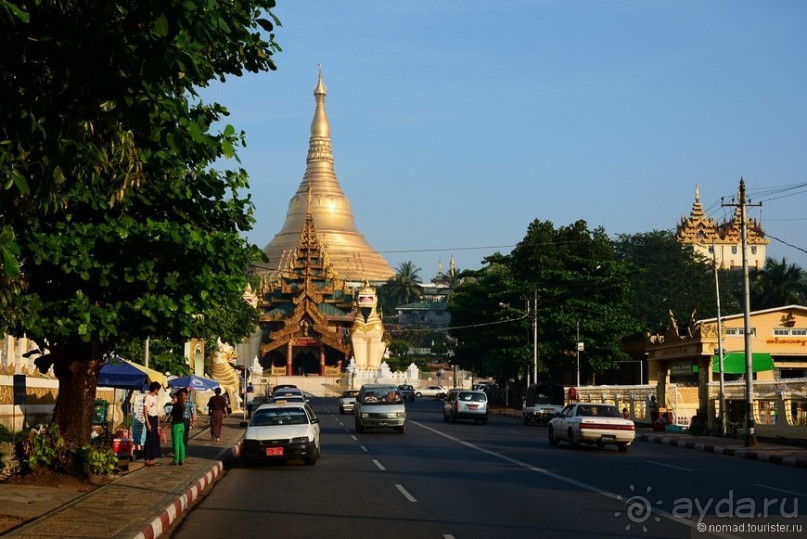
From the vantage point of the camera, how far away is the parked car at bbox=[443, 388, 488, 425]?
4781cm

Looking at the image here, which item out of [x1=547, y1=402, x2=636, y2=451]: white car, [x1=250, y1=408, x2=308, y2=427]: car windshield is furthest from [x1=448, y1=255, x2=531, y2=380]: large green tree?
[x1=250, y1=408, x2=308, y2=427]: car windshield

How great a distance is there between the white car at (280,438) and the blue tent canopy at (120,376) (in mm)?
3747

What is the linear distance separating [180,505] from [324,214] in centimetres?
12526

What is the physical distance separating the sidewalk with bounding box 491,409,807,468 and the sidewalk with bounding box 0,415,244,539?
43.5ft

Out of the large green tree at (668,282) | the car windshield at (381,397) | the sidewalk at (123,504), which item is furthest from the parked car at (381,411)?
the large green tree at (668,282)

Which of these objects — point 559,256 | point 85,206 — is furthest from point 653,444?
point 559,256

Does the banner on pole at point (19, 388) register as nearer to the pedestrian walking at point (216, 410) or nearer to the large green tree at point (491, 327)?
the pedestrian walking at point (216, 410)

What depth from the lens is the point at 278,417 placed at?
24359 mm

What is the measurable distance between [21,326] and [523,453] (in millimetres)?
14084

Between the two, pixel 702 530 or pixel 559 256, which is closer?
pixel 702 530

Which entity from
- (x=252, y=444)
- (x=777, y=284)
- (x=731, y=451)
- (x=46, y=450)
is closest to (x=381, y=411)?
(x=731, y=451)

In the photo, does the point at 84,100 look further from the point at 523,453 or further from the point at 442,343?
the point at 442,343

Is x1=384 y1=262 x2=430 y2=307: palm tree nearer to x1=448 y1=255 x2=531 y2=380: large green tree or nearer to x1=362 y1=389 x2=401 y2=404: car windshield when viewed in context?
x1=448 y1=255 x2=531 y2=380: large green tree

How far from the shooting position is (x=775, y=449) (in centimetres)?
3073
